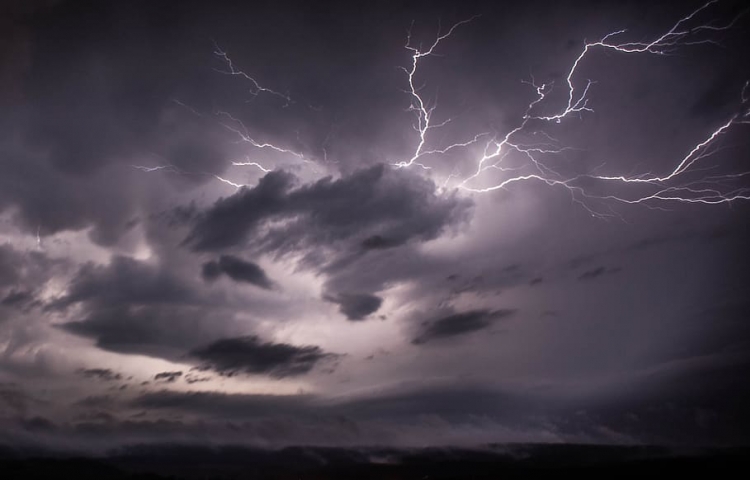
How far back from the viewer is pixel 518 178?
25.2 metres

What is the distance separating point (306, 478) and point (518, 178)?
399ft

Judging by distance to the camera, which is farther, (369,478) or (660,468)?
(369,478)

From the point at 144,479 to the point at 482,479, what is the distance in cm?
7861

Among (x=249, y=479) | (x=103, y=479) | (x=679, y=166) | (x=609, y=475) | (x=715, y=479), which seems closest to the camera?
(x=679, y=166)

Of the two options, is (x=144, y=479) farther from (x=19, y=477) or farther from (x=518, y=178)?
(x=518, y=178)

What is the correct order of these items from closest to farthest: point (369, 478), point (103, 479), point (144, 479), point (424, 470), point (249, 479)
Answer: point (144, 479)
point (369, 478)
point (103, 479)
point (424, 470)
point (249, 479)

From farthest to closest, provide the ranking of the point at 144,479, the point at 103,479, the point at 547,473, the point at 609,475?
1. the point at 103,479
2. the point at 144,479
3. the point at 547,473
4. the point at 609,475

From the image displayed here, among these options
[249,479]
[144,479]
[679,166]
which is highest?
[679,166]

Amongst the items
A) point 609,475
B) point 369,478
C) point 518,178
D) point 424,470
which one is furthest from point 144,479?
point 518,178

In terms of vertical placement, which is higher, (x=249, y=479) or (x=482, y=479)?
(x=482, y=479)

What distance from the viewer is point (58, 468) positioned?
6403 inches

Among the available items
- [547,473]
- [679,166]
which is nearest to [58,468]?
[547,473]

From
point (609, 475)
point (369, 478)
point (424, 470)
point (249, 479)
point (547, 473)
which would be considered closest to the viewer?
point (609, 475)

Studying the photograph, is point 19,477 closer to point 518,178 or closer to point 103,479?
point 103,479
